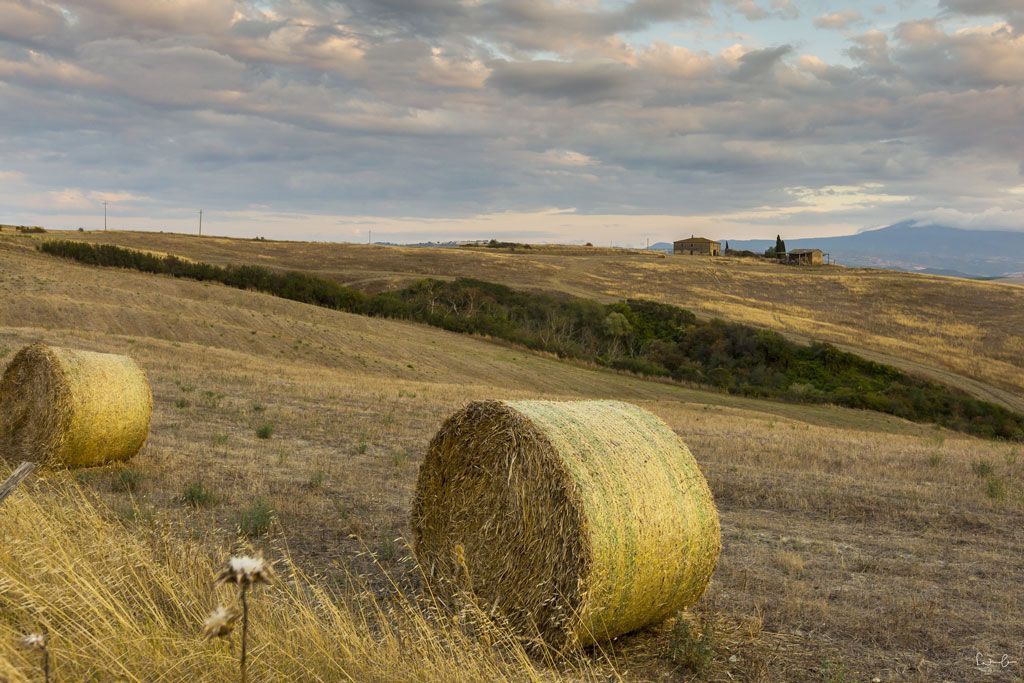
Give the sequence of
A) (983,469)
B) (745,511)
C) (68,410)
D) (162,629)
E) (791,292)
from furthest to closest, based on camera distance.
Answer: (791,292) < (983,469) < (745,511) < (68,410) < (162,629)

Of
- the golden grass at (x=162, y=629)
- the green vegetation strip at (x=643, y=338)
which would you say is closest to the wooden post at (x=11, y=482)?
the golden grass at (x=162, y=629)

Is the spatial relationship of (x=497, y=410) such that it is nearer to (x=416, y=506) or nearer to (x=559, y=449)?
(x=559, y=449)

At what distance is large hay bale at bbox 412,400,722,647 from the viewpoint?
6.48 m

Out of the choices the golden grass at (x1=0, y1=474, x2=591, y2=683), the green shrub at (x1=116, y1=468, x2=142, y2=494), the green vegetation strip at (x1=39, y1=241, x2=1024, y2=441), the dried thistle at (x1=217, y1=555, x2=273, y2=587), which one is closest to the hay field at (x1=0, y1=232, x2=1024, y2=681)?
the green shrub at (x1=116, y1=468, x2=142, y2=494)

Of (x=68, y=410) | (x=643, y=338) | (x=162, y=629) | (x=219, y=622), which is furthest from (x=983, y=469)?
(x=643, y=338)

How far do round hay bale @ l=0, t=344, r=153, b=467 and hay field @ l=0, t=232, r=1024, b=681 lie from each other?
1.49ft

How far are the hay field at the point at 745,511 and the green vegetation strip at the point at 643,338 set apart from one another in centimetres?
Result: 2993

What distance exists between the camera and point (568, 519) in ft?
21.4

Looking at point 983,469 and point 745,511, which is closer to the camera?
point 745,511

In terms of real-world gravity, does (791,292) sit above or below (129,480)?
above

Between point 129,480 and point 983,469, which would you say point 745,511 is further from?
point 129,480

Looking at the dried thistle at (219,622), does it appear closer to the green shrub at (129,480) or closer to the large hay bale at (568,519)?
the large hay bale at (568,519)

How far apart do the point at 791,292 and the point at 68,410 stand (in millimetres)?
83985

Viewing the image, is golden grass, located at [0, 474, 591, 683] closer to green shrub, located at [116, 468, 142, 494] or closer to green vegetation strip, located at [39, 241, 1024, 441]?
green shrub, located at [116, 468, 142, 494]
